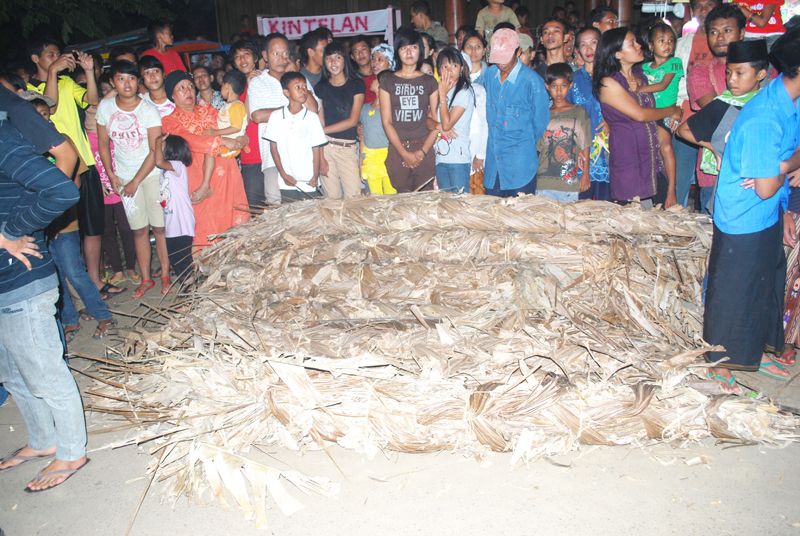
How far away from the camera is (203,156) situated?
4.34 meters

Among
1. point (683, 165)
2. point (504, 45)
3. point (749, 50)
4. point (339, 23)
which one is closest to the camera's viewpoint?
point (749, 50)

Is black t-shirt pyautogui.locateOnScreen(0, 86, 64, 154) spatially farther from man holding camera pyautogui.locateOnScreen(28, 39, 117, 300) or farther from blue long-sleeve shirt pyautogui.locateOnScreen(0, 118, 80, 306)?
man holding camera pyautogui.locateOnScreen(28, 39, 117, 300)

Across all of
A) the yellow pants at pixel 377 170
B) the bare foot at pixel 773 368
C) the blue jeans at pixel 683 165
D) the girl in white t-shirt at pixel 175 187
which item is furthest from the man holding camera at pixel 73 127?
A: the bare foot at pixel 773 368

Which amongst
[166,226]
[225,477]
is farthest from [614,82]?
[166,226]

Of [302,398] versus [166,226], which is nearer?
[302,398]

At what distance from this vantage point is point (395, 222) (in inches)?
121

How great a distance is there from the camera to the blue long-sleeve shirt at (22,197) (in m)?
1.98

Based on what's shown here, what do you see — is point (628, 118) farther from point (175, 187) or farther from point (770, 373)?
point (175, 187)

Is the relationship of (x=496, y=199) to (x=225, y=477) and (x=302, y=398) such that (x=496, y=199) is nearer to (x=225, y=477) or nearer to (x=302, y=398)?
(x=302, y=398)

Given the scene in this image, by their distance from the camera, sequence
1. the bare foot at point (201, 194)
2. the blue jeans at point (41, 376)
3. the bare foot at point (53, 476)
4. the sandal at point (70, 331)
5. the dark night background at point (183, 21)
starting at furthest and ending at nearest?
1. the dark night background at point (183, 21)
2. the bare foot at point (201, 194)
3. the sandal at point (70, 331)
4. the bare foot at point (53, 476)
5. the blue jeans at point (41, 376)

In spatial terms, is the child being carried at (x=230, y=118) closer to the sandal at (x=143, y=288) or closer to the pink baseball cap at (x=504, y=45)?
the sandal at (x=143, y=288)

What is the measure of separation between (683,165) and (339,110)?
2976mm

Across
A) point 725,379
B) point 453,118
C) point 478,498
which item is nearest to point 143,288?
point 453,118

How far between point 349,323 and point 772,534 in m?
1.99
